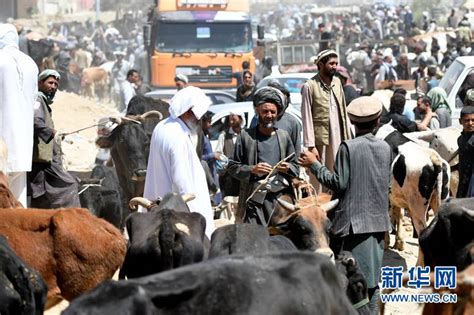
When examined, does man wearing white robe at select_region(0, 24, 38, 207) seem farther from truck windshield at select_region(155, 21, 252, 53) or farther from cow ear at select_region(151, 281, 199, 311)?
truck windshield at select_region(155, 21, 252, 53)

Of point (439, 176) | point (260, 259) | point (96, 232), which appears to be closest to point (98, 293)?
point (260, 259)

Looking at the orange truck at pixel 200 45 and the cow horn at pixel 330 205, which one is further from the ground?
the cow horn at pixel 330 205

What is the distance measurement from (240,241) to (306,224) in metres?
1.05

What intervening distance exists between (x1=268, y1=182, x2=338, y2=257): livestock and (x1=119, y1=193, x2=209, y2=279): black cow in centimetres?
78

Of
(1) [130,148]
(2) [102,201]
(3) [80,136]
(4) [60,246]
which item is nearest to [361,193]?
(4) [60,246]

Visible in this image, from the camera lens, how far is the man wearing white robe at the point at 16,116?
973 centimetres

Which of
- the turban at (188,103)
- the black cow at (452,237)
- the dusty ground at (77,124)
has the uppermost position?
the turban at (188,103)

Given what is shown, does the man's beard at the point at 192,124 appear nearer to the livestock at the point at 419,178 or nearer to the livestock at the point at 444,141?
the livestock at the point at 419,178

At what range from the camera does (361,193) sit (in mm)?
8312

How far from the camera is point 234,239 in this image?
7.18 meters

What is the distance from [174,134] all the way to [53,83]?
293cm

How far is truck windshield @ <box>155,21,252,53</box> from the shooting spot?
26.6 metres

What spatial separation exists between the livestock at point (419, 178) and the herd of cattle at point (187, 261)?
3.72 m

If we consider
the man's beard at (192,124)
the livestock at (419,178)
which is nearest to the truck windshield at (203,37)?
the livestock at (419,178)
